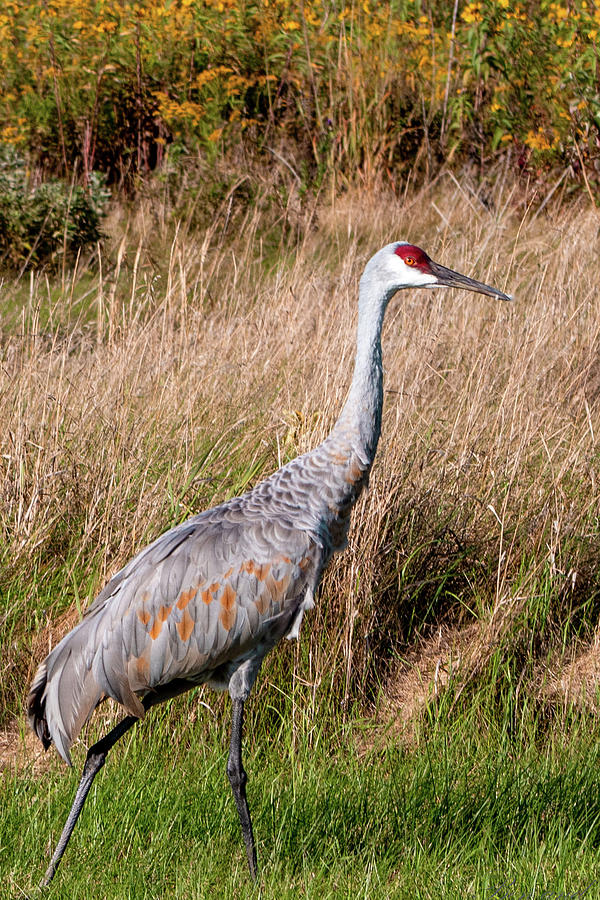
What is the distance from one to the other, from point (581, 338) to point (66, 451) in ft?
9.60

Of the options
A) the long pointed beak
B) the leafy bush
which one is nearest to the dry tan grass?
the long pointed beak

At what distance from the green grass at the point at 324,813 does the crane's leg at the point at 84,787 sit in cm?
7

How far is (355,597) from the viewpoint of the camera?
4301 mm

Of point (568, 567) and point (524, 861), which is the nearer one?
point (524, 861)

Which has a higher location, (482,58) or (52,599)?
(482,58)

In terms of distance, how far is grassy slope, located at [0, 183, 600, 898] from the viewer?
11.4 ft

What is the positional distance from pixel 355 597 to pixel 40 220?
16.3ft

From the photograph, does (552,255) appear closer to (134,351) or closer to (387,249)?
(134,351)

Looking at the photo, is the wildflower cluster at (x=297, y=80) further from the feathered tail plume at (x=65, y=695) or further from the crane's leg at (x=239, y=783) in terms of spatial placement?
the feathered tail plume at (x=65, y=695)

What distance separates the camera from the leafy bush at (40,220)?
812cm

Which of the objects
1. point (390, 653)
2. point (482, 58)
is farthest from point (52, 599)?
point (482, 58)

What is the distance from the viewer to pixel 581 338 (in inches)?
240

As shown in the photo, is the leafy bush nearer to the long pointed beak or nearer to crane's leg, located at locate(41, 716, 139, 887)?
the long pointed beak

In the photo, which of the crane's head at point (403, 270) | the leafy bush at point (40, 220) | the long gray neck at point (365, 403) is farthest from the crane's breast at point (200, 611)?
the leafy bush at point (40, 220)
